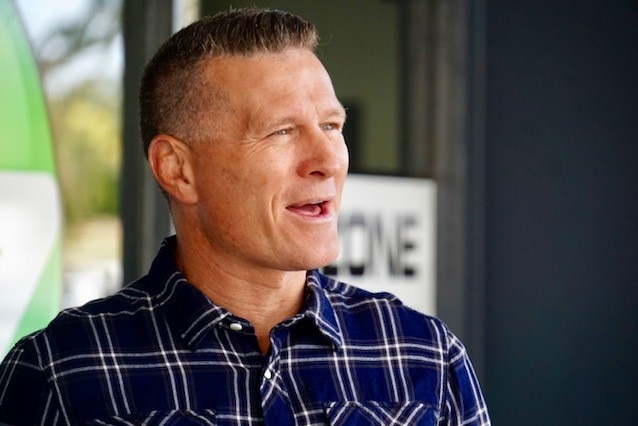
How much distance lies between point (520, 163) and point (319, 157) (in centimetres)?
258

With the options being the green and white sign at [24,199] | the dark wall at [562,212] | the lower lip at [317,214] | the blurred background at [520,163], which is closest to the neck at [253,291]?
Result: the lower lip at [317,214]

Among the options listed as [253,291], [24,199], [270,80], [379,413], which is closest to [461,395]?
[379,413]

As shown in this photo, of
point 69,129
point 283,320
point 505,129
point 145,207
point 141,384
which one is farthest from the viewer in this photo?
point 505,129

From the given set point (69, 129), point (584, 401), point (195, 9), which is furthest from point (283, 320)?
point (584, 401)

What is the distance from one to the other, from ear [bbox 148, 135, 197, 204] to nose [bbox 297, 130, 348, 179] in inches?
8.1

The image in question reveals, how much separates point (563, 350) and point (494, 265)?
426 mm

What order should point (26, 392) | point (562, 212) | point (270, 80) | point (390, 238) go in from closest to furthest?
point (26, 392) → point (270, 80) → point (390, 238) → point (562, 212)

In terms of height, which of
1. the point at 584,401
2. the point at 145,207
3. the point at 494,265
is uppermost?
the point at 145,207

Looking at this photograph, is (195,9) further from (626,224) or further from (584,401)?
(584,401)

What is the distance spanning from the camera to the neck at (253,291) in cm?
163

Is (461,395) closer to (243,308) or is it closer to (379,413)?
(379,413)

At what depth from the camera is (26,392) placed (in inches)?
59.5

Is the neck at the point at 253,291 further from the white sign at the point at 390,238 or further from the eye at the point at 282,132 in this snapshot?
the white sign at the point at 390,238

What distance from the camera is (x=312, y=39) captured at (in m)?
1.70
